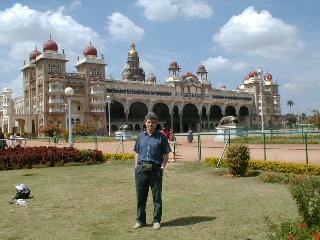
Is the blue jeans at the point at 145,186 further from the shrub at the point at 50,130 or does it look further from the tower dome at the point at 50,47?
the tower dome at the point at 50,47

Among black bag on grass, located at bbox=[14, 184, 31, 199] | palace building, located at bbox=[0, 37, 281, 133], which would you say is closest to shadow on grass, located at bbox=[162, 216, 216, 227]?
black bag on grass, located at bbox=[14, 184, 31, 199]

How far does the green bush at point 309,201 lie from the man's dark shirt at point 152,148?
6.79 ft

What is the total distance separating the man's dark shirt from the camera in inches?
249

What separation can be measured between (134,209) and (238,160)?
5039 mm

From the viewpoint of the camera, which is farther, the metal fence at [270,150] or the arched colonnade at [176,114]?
the arched colonnade at [176,114]

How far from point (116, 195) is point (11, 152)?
9077 millimetres

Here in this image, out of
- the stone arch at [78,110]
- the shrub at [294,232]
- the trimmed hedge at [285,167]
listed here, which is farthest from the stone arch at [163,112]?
the shrub at [294,232]

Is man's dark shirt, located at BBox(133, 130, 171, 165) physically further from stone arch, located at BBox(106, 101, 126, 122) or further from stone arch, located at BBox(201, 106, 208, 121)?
stone arch, located at BBox(201, 106, 208, 121)

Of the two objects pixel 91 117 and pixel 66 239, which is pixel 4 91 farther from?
pixel 66 239

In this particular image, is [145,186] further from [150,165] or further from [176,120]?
[176,120]

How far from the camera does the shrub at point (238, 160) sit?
1180cm

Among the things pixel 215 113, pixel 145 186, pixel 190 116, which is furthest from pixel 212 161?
pixel 215 113

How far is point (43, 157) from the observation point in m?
16.5

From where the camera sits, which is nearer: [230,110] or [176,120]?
[176,120]
